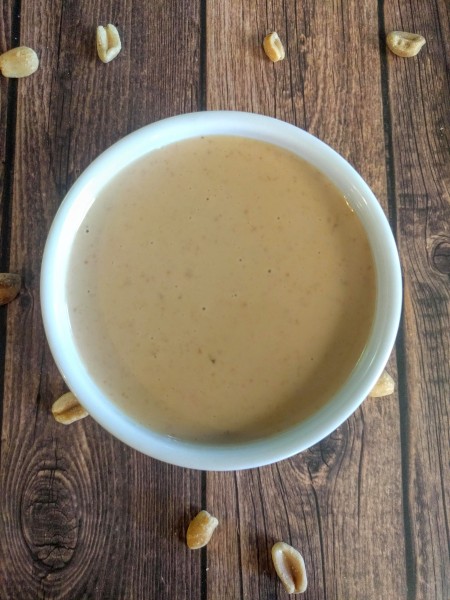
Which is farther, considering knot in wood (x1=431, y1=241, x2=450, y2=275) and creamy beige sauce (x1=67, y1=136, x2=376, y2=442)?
knot in wood (x1=431, y1=241, x2=450, y2=275)

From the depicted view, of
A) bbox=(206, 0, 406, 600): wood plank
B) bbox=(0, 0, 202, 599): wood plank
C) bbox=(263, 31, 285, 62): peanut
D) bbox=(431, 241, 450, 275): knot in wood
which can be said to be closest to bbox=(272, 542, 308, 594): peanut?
bbox=(206, 0, 406, 600): wood plank

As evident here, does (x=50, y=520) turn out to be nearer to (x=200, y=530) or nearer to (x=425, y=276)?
(x=200, y=530)

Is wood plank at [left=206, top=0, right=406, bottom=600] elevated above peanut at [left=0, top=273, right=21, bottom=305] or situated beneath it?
situated beneath

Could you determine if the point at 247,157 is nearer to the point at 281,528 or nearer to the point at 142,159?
the point at 142,159

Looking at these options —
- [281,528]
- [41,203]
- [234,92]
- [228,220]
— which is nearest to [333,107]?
[234,92]

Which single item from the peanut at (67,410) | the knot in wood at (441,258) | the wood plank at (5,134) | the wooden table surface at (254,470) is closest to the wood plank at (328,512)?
the wooden table surface at (254,470)

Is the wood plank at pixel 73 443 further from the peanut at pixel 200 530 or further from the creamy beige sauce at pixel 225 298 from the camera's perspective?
the creamy beige sauce at pixel 225 298

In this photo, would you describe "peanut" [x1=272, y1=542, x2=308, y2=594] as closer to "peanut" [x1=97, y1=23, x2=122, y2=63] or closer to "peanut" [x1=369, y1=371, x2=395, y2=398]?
"peanut" [x1=369, y1=371, x2=395, y2=398]
